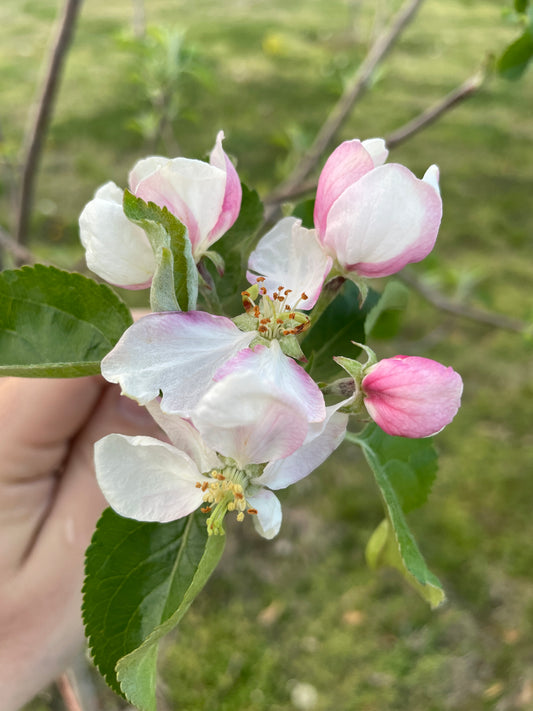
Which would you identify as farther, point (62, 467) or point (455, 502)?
point (455, 502)

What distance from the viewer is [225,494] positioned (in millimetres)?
602

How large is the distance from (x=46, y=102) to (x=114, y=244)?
81cm

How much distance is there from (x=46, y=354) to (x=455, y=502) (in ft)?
6.62

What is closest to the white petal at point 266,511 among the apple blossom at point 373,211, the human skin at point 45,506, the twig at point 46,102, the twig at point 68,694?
the apple blossom at point 373,211

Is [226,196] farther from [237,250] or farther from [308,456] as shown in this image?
[308,456]

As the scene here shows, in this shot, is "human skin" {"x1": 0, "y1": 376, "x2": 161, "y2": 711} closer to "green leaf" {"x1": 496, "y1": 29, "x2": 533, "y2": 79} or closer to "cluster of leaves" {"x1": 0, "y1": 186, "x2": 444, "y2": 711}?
"cluster of leaves" {"x1": 0, "y1": 186, "x2": 444, "y2": 711}

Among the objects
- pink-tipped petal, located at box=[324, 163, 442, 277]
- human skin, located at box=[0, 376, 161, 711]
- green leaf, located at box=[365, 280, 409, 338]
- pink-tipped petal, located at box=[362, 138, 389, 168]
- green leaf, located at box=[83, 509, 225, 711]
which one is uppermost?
pink-tipped petal, located at box=[362, 138, 389, 168]

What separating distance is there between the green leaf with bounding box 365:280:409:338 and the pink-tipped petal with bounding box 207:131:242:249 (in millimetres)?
198

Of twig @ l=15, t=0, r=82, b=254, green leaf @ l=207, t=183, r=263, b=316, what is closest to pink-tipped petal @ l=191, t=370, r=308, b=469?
green leaf @ l=207, t=183, r=263, b=316

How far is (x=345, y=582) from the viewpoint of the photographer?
2.18m

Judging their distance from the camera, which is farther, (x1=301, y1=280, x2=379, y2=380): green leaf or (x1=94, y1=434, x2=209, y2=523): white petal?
(x1=301, y1=280, x2=379, y2=380): green leaf

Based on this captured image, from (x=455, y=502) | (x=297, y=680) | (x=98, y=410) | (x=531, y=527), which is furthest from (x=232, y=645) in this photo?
(x=98, y=410)

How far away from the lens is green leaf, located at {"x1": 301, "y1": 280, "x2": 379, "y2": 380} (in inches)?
28.7

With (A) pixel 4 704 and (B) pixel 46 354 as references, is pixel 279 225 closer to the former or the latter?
(B) pixel 46 354
